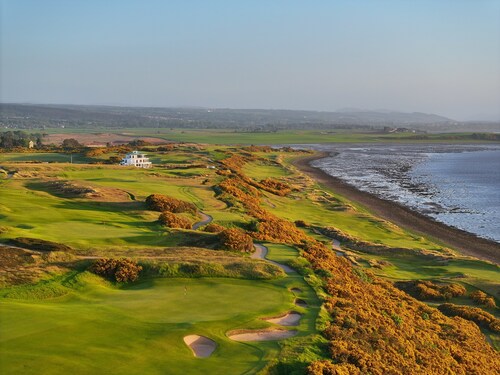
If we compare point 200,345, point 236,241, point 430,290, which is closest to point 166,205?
point 236,241

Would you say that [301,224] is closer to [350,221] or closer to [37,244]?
[350,221]

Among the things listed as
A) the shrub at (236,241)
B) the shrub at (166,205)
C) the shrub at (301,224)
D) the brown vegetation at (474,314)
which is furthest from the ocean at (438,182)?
the shrub at (236,241)

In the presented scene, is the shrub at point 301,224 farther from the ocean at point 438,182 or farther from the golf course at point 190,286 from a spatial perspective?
the ocean at point 438,182

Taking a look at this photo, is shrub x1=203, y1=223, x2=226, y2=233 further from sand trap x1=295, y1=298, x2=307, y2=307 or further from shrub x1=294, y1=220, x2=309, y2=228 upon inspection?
sand trap x1=295, y1=298, x2=307, y2=307

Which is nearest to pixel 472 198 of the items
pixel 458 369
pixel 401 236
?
pixel 401 236

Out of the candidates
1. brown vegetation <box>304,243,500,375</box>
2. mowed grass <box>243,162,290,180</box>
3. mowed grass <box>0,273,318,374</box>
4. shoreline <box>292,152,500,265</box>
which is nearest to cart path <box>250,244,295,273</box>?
brown vegetation <box>304,243,500,375</box>

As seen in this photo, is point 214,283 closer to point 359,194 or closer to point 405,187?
point 359,194

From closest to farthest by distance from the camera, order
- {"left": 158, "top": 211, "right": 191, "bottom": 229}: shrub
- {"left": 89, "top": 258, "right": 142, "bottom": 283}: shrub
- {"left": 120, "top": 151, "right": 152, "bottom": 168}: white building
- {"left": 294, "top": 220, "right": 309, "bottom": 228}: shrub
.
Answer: {"left": 89, "top": 258, "right": 142, "bottom": 283}: shrub → {"left": 158, "top": 211, "right": 191, "bottom": 229}: shrub → {"left": 294, "top": 220, "right": 309, "bottom": 228}: shrub → {"left": 120, "top": 151, "right": 152, "bottom": 168}: white building
